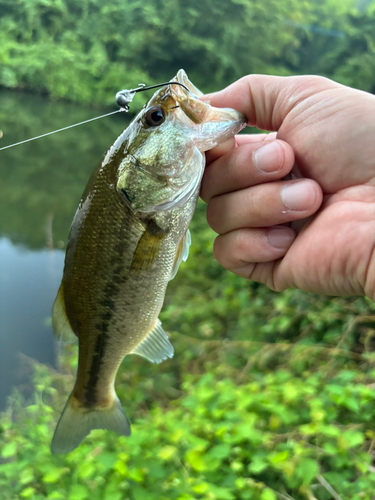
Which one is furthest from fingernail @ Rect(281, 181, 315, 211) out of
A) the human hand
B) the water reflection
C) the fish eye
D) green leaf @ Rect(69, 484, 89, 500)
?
the water reflection

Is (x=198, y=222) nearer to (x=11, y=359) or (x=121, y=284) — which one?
(x=11, y=359)

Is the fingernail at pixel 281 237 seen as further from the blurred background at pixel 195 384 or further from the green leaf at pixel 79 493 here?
the green leaf at pixel 79 493

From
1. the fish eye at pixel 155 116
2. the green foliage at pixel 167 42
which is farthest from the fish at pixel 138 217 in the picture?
the green foliage at pixel 167 42

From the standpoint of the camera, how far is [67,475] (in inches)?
83.3

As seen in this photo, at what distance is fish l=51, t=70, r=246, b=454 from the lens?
1.21 metres

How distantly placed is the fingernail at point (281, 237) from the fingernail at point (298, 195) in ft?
0.62

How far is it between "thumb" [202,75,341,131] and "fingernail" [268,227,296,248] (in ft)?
1.60

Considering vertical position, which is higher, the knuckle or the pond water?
the knuckle

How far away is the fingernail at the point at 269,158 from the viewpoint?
1.26 metres

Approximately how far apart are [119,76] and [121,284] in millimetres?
18417

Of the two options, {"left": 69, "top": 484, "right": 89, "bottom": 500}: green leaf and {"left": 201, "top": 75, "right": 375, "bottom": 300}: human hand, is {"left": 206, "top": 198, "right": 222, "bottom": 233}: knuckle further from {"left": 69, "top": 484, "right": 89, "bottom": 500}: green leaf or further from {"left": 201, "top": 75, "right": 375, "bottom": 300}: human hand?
{"left": 69, "top": 484, "right": 89, "bottom": 500}: green leaf

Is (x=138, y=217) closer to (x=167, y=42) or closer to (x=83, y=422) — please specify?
(x=83, y=422)

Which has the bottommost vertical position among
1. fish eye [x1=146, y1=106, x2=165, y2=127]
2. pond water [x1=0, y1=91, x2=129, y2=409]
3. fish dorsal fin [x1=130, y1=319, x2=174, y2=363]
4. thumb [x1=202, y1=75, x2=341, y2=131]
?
pond water [x1=0, y1=91, x2=129, y2=409]

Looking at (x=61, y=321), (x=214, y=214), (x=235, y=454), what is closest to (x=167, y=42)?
(x=214, y=214)
